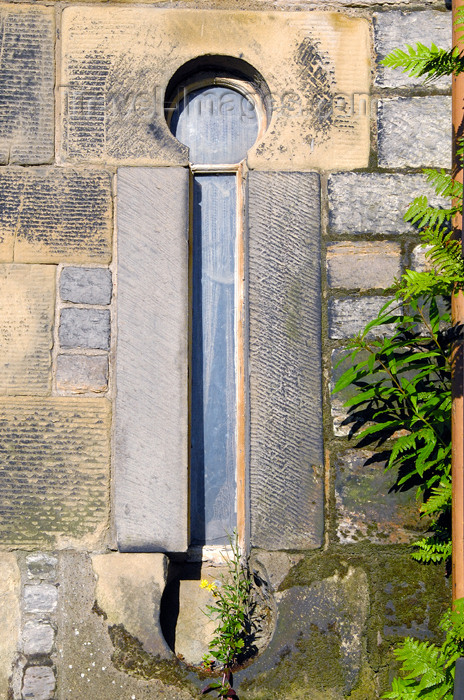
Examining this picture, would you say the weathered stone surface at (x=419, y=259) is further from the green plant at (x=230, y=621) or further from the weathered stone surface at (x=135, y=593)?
the weathered stone surface at (x=135, y=593)

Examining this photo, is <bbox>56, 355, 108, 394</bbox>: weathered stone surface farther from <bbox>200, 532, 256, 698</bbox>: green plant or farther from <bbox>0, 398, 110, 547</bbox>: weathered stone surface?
<bbox>200, 532, 256, 698</bbox>: green plant

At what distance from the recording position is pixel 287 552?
2.95m

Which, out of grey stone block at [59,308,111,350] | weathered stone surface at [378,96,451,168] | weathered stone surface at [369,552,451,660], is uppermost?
weathered stone surface at [378,96,451,168]

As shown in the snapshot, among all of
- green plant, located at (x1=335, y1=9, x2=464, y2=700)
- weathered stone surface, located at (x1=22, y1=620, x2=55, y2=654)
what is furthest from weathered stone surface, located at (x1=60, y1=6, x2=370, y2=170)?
weathered stone surface, located at (x1=22, y1=620, x2=55, y2=654)

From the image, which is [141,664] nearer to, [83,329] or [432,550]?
[432,550]

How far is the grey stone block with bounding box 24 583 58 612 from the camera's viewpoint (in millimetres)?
2910

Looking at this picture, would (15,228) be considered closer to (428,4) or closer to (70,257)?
(70,257)

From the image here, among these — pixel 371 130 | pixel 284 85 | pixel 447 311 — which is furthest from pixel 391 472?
pixel 284 85

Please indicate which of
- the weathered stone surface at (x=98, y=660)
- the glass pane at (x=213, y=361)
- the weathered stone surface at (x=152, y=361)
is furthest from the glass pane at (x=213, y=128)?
the weathered stone surface at (x=98, y=660)

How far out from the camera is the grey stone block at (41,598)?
291cm

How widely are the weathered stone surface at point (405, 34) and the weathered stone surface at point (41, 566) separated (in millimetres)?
2688

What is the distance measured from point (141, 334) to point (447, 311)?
1411 millimetres

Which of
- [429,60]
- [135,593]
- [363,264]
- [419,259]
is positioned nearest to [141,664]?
[135,593]

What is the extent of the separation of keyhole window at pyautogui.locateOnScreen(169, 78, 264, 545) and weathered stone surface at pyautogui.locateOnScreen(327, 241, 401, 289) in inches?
17.7
